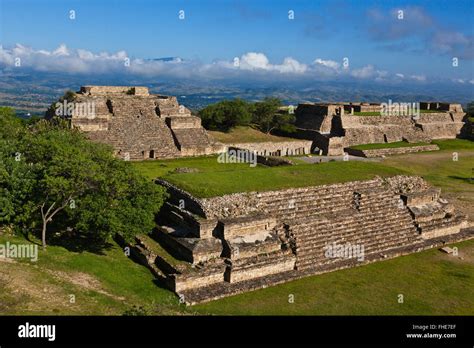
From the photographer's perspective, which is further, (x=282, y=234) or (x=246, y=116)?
(x=246, y=116)

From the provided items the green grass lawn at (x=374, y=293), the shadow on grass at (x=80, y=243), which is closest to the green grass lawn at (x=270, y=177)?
the shadow on grass at (x=80, y=243)

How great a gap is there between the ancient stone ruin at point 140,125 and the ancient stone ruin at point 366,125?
1336 cm

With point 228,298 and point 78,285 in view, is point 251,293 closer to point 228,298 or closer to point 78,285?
point 228,298

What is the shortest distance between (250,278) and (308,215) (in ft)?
15.1

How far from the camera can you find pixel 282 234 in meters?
18.3

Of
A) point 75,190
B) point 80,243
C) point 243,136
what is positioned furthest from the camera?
point 243,136

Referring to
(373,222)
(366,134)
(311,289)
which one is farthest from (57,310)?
(366,134)

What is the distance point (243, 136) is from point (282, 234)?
26335 millimetres

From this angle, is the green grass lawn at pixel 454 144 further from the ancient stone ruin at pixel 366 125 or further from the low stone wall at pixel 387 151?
the low stone wall at pixel 387 151

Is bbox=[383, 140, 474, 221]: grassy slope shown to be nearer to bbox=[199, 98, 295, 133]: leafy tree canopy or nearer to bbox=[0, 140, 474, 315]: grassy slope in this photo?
bbox=[0, 140, 474, 315]: grassy slope

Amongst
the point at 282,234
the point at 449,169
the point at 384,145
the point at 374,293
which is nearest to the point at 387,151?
the point at 384,145

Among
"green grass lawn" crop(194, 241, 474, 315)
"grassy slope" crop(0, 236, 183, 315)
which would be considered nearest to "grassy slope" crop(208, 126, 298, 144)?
"green grass lawn" crop(194, 241, 474, 315)

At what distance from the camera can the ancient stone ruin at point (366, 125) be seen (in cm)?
4566

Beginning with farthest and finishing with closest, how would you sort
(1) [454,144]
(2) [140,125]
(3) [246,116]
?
(1) [454,144] → (3) [246,116] → (2) [140,125]
